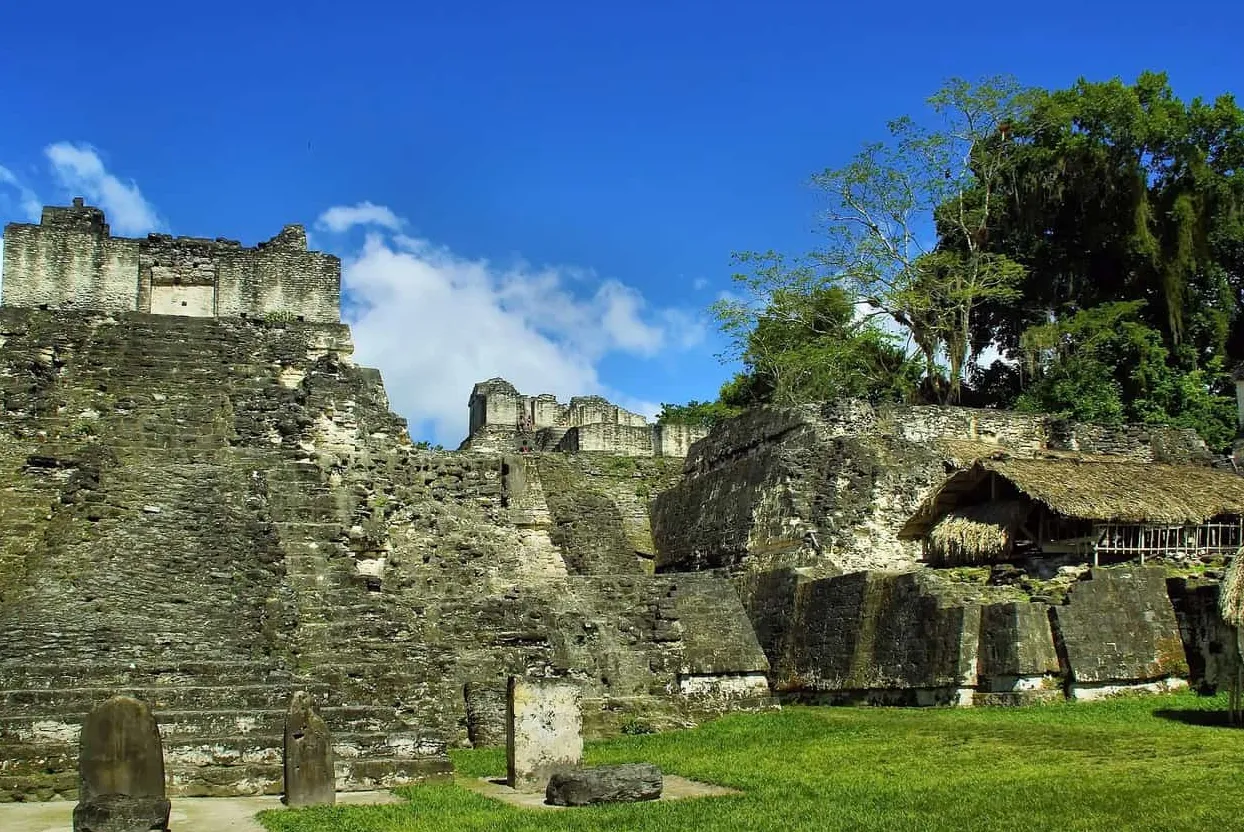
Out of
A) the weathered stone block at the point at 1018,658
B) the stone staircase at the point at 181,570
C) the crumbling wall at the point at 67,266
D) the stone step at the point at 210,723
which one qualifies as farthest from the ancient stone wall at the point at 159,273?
the weathered stone block at the point at 1018,658

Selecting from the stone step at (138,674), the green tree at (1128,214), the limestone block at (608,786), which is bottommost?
the limestone block at (608,786)

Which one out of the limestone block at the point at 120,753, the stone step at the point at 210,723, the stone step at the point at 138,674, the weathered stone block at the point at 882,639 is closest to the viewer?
the limestone block at the point at 120,753

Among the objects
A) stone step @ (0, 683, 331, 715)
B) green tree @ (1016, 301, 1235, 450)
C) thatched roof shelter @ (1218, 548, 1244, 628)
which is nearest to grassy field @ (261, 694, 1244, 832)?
thatched roof shelter @ (1218, 548, 1244, 628)

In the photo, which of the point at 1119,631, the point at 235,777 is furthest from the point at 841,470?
the point at 235,777

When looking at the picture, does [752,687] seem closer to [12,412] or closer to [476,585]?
[476,585]

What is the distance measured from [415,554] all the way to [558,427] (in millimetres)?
24130

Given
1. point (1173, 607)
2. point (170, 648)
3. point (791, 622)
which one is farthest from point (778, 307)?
point (170, 648)

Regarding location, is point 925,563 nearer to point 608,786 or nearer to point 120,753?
point 608,786

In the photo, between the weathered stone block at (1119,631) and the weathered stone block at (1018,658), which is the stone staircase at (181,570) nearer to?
the weathered stone block at (1018,658)

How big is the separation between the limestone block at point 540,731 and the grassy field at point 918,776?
2.52 ft

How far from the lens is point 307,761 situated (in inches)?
424

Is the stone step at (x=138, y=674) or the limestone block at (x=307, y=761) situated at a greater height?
the stone step at (x=138, y=674)

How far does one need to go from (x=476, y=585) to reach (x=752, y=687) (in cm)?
367

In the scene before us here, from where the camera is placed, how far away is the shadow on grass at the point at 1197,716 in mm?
14281
